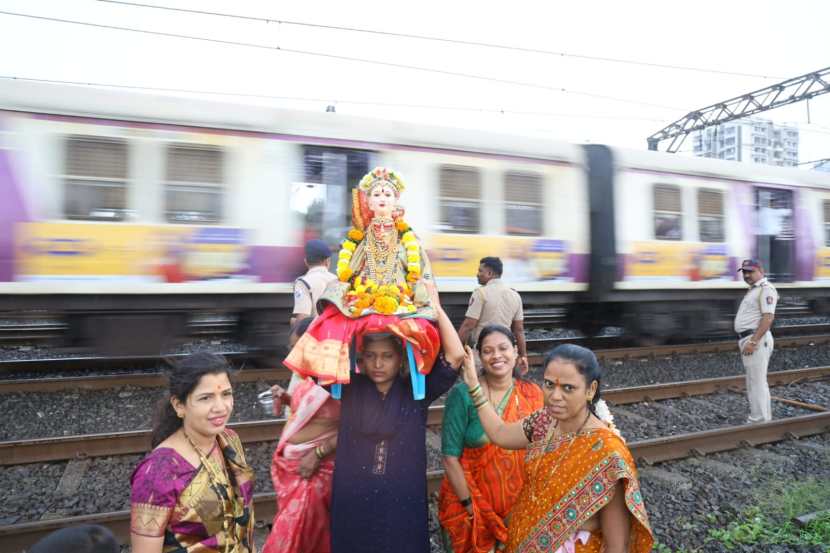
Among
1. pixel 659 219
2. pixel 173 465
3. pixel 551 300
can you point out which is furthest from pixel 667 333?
pixel 173 465

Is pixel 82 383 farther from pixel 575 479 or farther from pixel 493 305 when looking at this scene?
pixel 575 479

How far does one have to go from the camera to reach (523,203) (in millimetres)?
8391

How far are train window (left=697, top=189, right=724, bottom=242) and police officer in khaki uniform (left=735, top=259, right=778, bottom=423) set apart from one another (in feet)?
13.7

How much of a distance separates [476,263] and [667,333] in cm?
414

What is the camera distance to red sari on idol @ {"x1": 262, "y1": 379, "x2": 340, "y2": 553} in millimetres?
2271

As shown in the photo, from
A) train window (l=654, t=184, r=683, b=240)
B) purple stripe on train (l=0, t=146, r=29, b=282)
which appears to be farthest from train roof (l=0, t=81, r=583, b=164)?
train window (l=654, t=184, r=683, b=240)

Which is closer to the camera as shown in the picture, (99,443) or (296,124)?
(99,443)

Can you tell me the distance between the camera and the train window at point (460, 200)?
7855 mm

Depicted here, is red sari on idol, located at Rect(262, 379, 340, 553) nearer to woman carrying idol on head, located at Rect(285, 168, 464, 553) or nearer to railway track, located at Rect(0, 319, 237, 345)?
woman carrying idol on head, located at Rect(285, 168, 464, 553)

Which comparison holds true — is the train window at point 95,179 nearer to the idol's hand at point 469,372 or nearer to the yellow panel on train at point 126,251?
the yellow panel on train at point 126,251

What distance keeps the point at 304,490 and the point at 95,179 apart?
544 centimetres

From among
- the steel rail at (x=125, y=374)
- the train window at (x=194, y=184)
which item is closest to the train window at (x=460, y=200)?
the steel rail at (x=125, y=374)

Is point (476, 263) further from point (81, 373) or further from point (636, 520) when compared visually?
point (636, 520)

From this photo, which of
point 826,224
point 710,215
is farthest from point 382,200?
point 826,224
